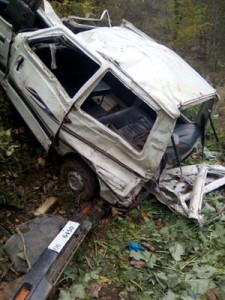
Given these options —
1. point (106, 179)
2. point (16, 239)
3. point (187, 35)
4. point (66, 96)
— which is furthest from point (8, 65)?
point (187, 35)

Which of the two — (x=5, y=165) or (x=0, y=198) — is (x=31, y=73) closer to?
(x=5, y=165)

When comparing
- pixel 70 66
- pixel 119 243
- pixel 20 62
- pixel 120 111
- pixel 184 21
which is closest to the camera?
pixel 119 243

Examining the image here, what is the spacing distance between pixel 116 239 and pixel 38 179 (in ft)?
4.36

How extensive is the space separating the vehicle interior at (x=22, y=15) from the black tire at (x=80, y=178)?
2.03 meters

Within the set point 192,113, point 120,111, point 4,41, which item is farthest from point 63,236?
point 192,113

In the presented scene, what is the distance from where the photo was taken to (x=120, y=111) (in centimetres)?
507

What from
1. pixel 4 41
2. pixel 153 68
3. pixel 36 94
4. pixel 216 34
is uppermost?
pixel 4 41

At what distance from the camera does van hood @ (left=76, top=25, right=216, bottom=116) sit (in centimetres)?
418

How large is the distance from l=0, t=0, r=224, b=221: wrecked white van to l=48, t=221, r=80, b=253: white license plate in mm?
650

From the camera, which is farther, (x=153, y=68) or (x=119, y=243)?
(x=153, y=68)

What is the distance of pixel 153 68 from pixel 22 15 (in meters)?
2.16

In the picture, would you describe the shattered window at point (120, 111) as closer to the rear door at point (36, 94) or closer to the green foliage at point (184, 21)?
the rear door at point (36, 94)

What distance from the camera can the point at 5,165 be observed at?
468 cm

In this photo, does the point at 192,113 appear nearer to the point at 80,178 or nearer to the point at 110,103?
the point at 110,103
